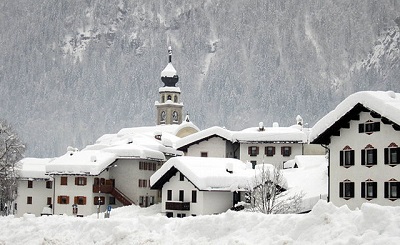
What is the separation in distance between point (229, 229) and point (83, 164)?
62.4 metres

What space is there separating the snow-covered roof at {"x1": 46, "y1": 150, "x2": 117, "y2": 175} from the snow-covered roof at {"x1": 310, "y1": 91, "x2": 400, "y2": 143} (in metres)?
43.9

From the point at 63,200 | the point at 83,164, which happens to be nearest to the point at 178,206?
the point at 83,164

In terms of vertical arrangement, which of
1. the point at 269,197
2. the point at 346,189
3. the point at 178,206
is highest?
the point at 346,189

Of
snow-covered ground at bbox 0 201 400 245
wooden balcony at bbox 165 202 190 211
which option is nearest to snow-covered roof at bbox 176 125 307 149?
wooden balcony at bbox 165 202 190 211

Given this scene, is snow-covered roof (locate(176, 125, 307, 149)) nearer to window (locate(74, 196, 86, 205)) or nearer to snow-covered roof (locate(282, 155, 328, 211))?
snow-covered roof (locate(282, 155, 328, 211))

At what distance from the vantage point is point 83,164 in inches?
3814

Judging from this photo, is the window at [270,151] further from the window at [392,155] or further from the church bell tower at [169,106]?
the church bell tower at [169,106]

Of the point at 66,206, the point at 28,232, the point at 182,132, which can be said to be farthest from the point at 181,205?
the point at 182,132

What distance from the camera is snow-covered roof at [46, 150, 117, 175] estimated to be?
96188mm

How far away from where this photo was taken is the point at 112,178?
10081 centimetres

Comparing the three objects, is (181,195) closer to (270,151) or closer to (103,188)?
(103,188)

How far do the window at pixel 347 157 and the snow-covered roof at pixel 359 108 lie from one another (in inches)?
61.7

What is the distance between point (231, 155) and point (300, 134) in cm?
931

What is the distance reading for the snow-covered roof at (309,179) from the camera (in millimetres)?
72812
